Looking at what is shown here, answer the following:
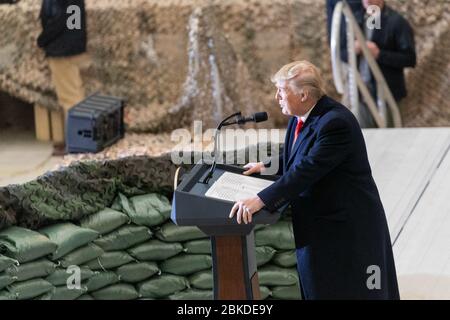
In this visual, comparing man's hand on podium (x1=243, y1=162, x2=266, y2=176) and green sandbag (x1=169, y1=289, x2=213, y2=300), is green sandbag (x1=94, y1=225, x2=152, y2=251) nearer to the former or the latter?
green sandbag (x1=169, y1=289, x2=213, y2=300)

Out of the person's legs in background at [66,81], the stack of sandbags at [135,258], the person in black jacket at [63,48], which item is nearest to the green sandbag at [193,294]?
the stack of sandbags at [135,258]

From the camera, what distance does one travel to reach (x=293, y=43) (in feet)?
29.3

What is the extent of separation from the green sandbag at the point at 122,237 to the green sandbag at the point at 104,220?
3 centimetres

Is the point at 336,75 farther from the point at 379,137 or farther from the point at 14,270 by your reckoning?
the point at 14,270

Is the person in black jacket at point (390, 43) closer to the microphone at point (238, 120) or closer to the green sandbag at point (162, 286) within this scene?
the green sandbag at point (162, 286)

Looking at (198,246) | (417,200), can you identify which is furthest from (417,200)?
(198,246)

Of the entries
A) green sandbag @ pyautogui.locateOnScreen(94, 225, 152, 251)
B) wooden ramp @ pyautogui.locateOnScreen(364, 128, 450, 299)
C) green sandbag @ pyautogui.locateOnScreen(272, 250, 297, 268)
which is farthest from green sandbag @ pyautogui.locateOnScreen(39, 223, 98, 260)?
wooden ramp @ pyautogui.locateOnScreen(364, 128, 450, 299)

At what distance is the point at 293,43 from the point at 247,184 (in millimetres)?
4741

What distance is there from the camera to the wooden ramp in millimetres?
5516

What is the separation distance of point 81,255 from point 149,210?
0.40 meters

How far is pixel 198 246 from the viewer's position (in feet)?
19.7

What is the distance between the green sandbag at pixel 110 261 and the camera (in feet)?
19.5

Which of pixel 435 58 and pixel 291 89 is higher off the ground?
pixel 291 89
